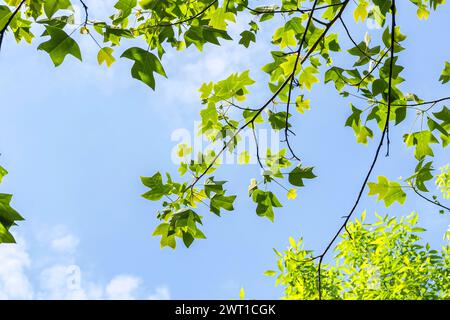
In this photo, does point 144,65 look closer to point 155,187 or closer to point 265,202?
point 155,187

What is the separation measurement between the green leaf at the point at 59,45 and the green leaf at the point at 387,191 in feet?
4.51

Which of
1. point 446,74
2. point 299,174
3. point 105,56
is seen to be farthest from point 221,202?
point 446,74

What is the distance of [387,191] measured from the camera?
2.25 metres

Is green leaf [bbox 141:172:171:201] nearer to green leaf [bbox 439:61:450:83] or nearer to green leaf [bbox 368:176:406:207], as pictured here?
green leaf [bbox 368:176:406:207]

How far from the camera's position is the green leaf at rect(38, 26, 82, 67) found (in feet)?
5.96

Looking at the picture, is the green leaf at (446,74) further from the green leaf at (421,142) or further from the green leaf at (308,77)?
the green leaf at (308,77)

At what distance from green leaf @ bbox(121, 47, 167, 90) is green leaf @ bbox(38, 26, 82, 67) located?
0.20 m

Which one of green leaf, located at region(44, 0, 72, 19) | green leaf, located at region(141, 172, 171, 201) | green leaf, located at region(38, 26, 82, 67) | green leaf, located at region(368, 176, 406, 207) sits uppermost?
green leaf, located at region(44, 0, 72, 19)

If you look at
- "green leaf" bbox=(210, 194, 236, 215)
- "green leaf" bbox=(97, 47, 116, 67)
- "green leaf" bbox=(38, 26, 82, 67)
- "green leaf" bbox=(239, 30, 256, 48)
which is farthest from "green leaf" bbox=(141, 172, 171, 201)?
"green leaf" bbox=(239, 30, 256, 48)

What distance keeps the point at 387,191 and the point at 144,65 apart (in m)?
1.24

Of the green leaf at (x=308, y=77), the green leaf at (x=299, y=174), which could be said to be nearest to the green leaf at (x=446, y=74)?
the green leaf at (x=308, y=77)
